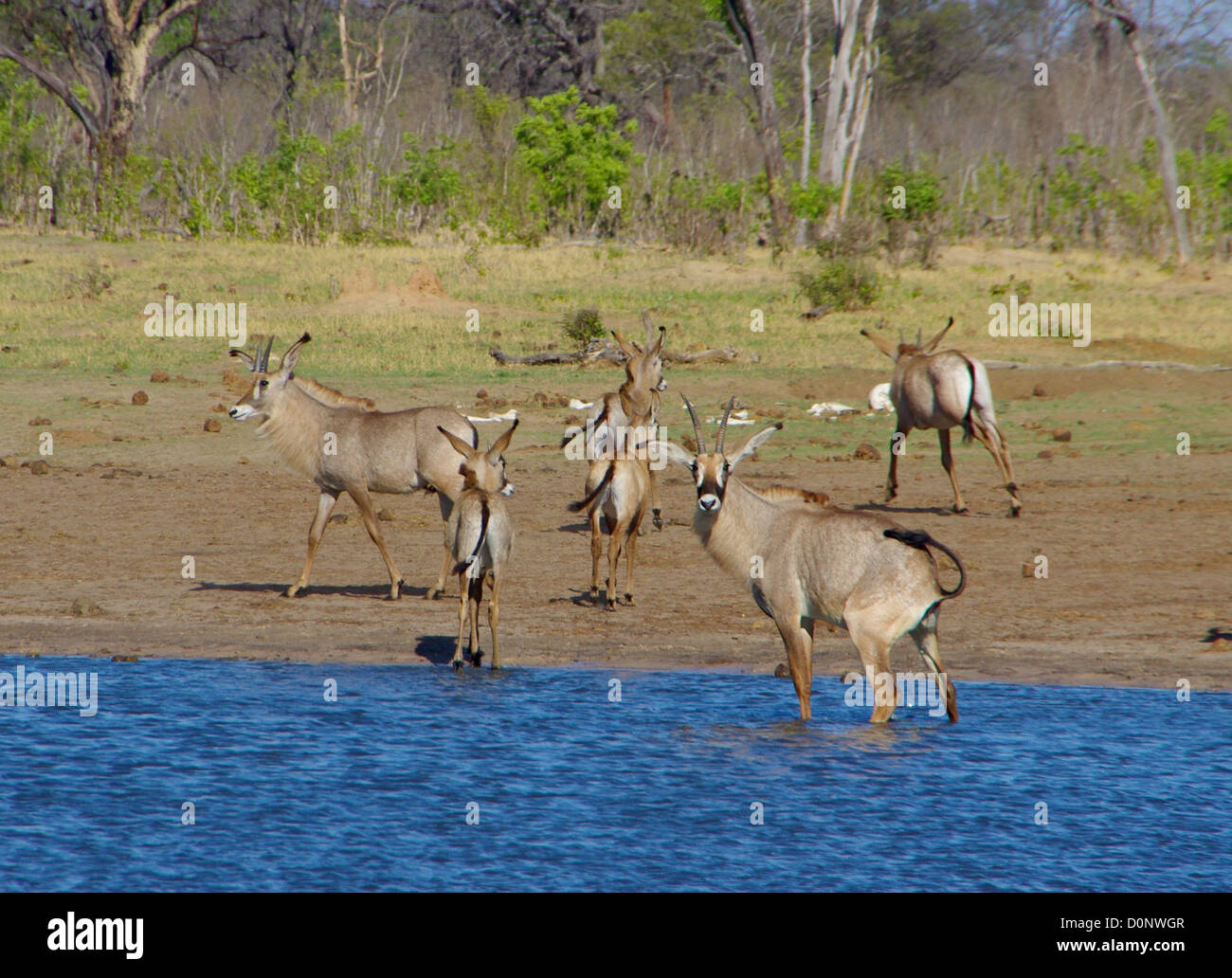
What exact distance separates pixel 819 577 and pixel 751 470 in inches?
297

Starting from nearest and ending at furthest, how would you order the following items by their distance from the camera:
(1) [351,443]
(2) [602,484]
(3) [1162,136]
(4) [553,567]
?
(2) [602,484]
(1) [351,443]
(4) [553,567]
(3) [1162,136]

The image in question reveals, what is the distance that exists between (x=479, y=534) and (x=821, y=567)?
205 centimetres

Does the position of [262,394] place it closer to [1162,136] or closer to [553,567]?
[553,567]

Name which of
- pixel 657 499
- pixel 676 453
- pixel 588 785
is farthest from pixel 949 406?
pixel 588 785

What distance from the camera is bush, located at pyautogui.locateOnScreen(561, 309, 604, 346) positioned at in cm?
2069

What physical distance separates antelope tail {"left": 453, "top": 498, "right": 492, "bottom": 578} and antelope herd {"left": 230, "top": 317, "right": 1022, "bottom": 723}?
0.01m

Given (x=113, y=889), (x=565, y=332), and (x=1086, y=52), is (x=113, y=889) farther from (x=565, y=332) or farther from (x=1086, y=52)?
(x=1086, y=52)

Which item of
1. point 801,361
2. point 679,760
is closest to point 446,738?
point 679,760

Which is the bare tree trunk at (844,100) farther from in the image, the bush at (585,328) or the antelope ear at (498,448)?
the antelope ear at (498,448)

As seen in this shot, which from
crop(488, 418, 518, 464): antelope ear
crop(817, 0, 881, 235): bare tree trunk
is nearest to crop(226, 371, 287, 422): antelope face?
crop(488, 418, 518, 464): antelope ear

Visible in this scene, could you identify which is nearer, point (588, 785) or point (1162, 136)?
point (588, 785)

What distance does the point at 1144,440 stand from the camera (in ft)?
54.1

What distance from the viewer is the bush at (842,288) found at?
24.1m

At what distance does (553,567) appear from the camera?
39.3 ft
